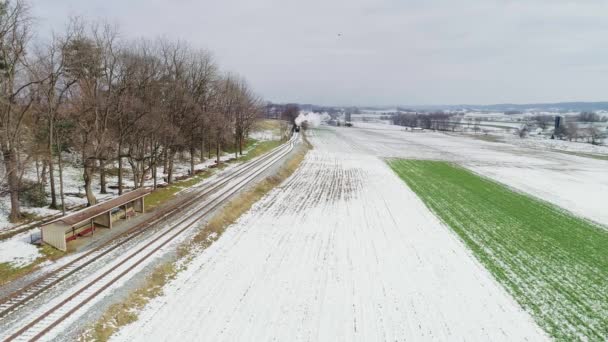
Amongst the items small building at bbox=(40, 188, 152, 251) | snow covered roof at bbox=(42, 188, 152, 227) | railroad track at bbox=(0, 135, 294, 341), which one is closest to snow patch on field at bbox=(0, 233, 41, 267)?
small building at bbox=(40, 188, 152, 251)

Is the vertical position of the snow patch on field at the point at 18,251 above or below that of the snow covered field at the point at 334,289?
above

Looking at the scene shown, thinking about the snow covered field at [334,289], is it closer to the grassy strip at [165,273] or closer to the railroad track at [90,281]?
the grassy strip at [165,273]

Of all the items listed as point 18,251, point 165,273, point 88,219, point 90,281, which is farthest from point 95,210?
point 165,273

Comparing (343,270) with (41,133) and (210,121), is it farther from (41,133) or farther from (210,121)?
(210,121)

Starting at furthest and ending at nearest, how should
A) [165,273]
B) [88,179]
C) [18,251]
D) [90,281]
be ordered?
1. [88,179]
2. [18,251]
3. [165,273]
4. [90,281]

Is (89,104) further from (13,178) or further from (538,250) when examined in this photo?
(538,250)

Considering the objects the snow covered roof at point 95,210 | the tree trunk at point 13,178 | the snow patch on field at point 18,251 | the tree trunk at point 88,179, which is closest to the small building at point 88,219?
the snow covered roof at point 95,210
